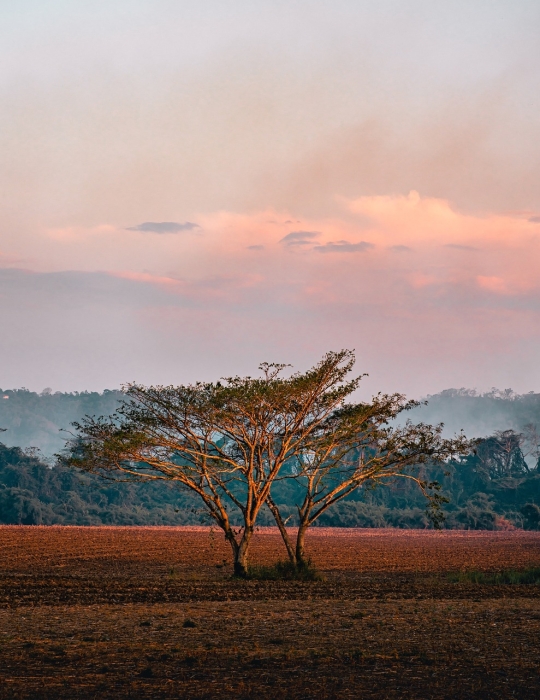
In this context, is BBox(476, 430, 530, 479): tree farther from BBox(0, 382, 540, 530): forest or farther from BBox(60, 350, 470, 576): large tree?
BBox(60, 350, 470, 576): large tree

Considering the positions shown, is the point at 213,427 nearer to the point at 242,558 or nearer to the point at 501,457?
the point at 242,558

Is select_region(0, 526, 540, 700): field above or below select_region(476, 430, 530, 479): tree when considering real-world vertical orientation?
below

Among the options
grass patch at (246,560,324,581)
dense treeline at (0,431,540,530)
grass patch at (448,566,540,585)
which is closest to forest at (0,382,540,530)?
dense treeline at (0,431,540,530)

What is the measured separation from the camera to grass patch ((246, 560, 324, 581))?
30875mm

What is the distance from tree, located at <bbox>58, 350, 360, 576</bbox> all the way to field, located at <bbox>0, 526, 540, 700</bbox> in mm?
3419

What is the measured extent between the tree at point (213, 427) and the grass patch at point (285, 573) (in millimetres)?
664

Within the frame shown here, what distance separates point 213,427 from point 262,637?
13.4 m

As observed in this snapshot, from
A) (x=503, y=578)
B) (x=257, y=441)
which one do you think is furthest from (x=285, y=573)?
(x=503, y=578)

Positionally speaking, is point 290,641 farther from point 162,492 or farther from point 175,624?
point 162,492

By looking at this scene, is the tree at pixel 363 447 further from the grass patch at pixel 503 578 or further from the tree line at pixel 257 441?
the grass patch at pixel 503 578

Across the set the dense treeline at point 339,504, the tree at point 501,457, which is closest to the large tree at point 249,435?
the dense treeline at point 339,504

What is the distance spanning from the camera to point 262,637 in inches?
664

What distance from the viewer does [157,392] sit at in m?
29.6

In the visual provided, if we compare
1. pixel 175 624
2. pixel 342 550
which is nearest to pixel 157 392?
pixel 175 624
